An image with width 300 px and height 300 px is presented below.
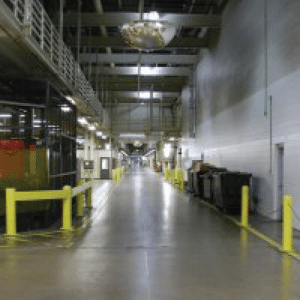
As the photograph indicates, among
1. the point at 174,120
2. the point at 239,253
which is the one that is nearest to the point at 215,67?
the point at 239,253

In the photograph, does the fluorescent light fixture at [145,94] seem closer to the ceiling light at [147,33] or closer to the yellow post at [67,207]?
the ceiling light at [147,33]

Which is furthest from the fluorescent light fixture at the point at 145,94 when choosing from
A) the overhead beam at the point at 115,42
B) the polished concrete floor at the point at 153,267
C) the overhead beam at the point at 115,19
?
the polished concrete floor at the point at 153,267

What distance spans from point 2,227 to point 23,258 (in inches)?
125

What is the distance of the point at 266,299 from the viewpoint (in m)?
4.77

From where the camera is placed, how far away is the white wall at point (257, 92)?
32.4 ft

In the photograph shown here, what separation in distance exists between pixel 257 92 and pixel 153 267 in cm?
828

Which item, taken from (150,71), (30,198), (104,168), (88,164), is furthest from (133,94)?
(30,198)

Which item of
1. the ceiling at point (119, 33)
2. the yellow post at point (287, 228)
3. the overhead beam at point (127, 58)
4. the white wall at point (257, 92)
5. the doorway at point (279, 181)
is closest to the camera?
the yellow post at point (287, 228)

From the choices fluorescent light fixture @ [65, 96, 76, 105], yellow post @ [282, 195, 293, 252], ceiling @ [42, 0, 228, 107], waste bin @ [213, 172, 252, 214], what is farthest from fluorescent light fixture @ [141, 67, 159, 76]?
yellow post @ [282, 195, 293, 252]

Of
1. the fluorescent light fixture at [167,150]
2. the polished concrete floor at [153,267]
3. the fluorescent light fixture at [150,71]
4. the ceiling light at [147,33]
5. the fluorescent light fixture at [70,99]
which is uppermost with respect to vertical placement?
the fluorescent light fixture at [150,71]

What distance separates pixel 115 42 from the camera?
19625mm

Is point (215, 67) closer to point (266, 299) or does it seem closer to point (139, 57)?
point (139, 57)

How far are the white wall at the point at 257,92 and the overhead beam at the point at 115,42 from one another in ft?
2.93

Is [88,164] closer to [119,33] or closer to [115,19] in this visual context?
[119,33]
